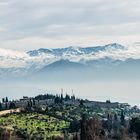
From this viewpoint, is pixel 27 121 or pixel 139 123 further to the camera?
pixel 27 121

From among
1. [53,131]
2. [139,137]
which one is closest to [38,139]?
[53,131]

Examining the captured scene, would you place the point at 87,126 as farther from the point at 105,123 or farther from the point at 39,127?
the point at 105,123

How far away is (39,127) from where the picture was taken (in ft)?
608

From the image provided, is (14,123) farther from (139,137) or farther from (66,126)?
(139,137)

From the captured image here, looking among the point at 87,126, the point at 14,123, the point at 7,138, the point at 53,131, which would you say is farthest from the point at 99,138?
the point at 14,123

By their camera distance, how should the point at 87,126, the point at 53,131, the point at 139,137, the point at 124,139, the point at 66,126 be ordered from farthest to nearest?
1. the point at 66,126
2. the point at 53,131
3. the point at 139,137
4. the point at 124,139
5. the point at 87,126

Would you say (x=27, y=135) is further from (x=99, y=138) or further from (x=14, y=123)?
(x=99, y=138)

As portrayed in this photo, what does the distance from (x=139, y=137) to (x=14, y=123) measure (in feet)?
254

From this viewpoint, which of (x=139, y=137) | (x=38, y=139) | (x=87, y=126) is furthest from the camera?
(x=38, y=139)

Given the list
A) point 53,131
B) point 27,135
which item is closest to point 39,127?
point 53,131

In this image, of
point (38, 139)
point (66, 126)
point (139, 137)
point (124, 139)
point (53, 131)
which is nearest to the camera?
point (124, 139)

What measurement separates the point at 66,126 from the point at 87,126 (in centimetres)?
9810

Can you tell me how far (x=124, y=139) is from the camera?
106938 mm

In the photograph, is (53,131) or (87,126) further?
(53,131)
